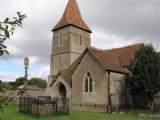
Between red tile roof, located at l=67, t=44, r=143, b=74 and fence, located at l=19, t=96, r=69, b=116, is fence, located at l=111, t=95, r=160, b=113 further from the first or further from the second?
fence, located at l=19, t=96, r=69, b=116

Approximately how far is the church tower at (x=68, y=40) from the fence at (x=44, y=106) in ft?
66.0

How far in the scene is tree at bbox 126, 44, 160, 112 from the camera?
26844 millimetres

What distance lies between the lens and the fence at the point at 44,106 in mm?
21750

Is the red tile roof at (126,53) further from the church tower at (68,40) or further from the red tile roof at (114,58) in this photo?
the church tower at (68,40)

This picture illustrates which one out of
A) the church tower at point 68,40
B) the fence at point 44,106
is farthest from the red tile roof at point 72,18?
the fence at point 44,106

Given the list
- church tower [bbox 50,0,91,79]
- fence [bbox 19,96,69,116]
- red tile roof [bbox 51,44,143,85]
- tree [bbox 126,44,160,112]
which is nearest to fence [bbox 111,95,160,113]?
tree [bbox 126,44,160,112]

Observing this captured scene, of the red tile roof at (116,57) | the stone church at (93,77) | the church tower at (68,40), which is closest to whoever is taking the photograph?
the stone church at (93,77)

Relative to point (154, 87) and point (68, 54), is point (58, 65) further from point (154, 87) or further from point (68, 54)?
point (154, 87)

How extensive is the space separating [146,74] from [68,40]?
21.5 meters

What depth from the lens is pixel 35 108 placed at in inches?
877

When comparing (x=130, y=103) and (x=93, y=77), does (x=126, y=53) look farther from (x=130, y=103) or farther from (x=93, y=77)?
(x=130, y=103)

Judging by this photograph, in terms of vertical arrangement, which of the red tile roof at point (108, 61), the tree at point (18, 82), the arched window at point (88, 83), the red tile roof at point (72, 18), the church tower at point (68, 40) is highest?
the red tile roof at point (72, 18)

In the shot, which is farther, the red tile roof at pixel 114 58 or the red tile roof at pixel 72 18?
the red tile roof at pixel 72 18

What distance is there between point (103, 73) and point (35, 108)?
34.9ft
